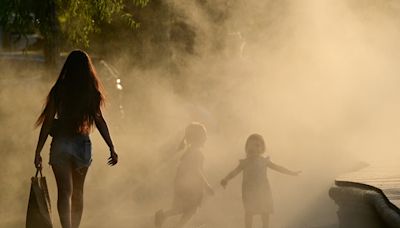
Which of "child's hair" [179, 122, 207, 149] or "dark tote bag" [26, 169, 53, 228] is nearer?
"dark tote bag" [26, 169, 53, 228]

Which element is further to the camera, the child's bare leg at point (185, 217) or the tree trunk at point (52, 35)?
the tree trunk at point (52, 35)

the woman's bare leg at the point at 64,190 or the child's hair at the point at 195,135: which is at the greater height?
the child's hair at the point at 195,135

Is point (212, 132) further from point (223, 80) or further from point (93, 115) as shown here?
point (93, 115)

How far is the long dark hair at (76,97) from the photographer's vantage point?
9.98 m

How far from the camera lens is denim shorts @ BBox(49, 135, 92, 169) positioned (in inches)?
388

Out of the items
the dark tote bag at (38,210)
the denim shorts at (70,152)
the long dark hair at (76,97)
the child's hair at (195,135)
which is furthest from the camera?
the child's hair at (195,135)

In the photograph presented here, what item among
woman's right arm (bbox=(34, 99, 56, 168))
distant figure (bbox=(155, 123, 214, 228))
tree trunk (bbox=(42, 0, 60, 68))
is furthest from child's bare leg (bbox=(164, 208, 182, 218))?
tree trunk (bbox=(42, 0, 60, 68))

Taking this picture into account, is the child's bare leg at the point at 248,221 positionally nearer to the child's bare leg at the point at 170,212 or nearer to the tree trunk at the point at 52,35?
the child's bare leg at the point at 170,212

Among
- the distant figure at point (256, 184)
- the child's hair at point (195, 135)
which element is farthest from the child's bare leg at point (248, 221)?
the child's hair at point (195, 135)

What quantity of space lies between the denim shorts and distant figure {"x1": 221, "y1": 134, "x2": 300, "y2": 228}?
2.47m

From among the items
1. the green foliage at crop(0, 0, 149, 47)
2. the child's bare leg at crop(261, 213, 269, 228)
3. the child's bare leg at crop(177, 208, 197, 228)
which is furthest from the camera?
the green foliage at crop(0, 0, 149, 47)

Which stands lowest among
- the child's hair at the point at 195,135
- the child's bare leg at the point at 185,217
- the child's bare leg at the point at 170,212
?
the child's bare leg at the point at 185,217

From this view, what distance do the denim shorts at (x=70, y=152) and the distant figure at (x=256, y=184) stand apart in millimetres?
2471

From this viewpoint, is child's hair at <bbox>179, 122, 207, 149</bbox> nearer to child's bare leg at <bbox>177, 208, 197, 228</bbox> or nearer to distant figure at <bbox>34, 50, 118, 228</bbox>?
child's bare leg at <bbox>177, 208, 197, 228</bbox>
